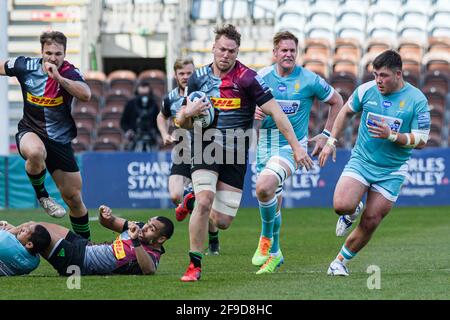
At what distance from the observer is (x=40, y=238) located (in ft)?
32.0

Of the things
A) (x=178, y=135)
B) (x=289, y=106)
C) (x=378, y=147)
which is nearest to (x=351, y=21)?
(x=178, y=135)

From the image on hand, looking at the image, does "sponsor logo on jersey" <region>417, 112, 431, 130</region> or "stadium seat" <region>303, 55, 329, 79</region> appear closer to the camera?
"sponsor logo on jersey" <region>417, 112, 431, 130</region>

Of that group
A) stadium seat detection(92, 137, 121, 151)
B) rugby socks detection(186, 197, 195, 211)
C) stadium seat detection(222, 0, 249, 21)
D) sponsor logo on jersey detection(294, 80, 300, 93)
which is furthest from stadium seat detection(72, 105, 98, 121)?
sponsor logo on jersey detection(294, 80, 300, 93)

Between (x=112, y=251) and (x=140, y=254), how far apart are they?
28cm

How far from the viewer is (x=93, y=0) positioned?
27.4 metres

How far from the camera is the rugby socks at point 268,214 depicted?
37.3 feet

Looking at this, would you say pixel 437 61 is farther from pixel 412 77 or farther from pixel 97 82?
pixel 97 82

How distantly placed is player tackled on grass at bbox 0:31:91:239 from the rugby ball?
198 cm

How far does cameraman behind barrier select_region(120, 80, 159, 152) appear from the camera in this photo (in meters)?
22.7

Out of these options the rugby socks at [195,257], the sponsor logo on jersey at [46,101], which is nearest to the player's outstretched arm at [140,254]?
the rugby socks at [195,257]

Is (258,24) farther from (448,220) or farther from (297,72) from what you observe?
(297,72)

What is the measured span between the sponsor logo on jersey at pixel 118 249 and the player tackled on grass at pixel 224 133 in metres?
0.64

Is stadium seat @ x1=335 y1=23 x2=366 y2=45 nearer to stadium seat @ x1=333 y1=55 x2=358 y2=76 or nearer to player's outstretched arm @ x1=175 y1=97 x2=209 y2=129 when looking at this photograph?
stadium seat @ x1=333 y1=55 x2=358 y2=76
